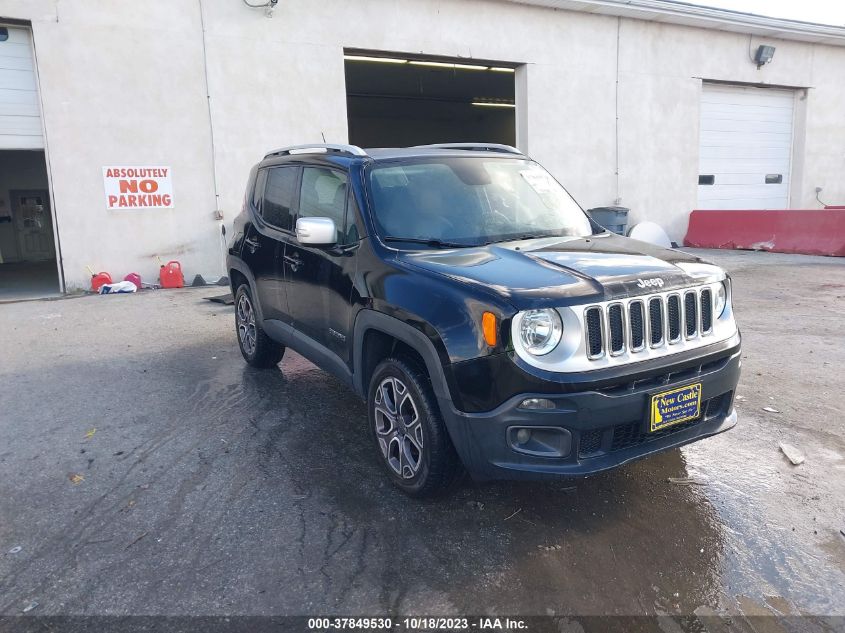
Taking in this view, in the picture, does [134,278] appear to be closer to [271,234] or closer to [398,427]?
[271,234]

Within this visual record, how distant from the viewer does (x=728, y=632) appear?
2490mm

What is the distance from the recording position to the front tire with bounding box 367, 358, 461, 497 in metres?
3.23

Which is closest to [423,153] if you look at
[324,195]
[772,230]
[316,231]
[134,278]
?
[324,195]

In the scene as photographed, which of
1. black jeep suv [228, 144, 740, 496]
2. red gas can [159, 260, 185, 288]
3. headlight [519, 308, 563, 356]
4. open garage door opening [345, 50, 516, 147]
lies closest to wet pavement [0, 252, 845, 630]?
black jeep suv [228, 144, 740, 496]

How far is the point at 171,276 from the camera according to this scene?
11.9 m

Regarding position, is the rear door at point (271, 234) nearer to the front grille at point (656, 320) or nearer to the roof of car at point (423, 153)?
the roof of car at point (423, 153)

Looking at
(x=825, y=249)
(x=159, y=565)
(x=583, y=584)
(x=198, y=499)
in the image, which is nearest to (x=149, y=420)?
(x=198, y=499)

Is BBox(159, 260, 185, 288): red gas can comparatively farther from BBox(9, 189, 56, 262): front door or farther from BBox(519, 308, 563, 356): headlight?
BBox(9, 189, 56, 262): front door

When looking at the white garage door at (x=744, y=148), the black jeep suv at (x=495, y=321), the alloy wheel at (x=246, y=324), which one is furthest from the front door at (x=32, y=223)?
the white garage door at (x=744, y=148)

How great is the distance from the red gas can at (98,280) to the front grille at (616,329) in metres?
10.7

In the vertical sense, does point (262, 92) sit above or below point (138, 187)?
above

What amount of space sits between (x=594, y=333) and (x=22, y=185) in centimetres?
2262

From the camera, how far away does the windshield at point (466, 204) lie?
3928 mm

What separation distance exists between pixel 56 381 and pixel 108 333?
2222mm
